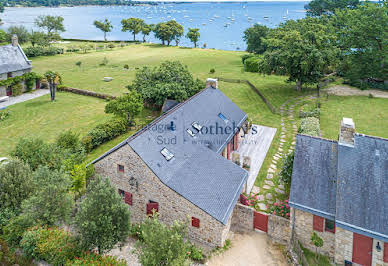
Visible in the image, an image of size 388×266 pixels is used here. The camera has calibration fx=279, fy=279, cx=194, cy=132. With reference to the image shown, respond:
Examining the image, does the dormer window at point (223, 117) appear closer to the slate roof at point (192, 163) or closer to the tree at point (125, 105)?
the slate roof at point (192, 163)

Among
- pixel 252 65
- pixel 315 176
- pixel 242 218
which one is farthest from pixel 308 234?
pixel 252 65

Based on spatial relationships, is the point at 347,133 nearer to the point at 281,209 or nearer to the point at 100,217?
the point at 281,209

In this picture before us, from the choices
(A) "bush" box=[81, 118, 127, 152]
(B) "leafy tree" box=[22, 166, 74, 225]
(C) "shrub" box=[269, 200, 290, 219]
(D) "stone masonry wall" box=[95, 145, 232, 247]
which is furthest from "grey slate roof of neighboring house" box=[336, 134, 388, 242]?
(A) "bush" box=[81, 118, 127, 152]

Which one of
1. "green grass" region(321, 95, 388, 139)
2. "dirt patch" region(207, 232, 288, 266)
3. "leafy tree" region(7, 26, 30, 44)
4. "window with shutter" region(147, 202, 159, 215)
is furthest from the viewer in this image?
"leafy tree" region(7, 26, 30, 44)

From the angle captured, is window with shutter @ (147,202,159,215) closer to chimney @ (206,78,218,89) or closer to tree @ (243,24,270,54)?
chimney @ (206,78,218,89)

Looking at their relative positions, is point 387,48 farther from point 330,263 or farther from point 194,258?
point 194,258
